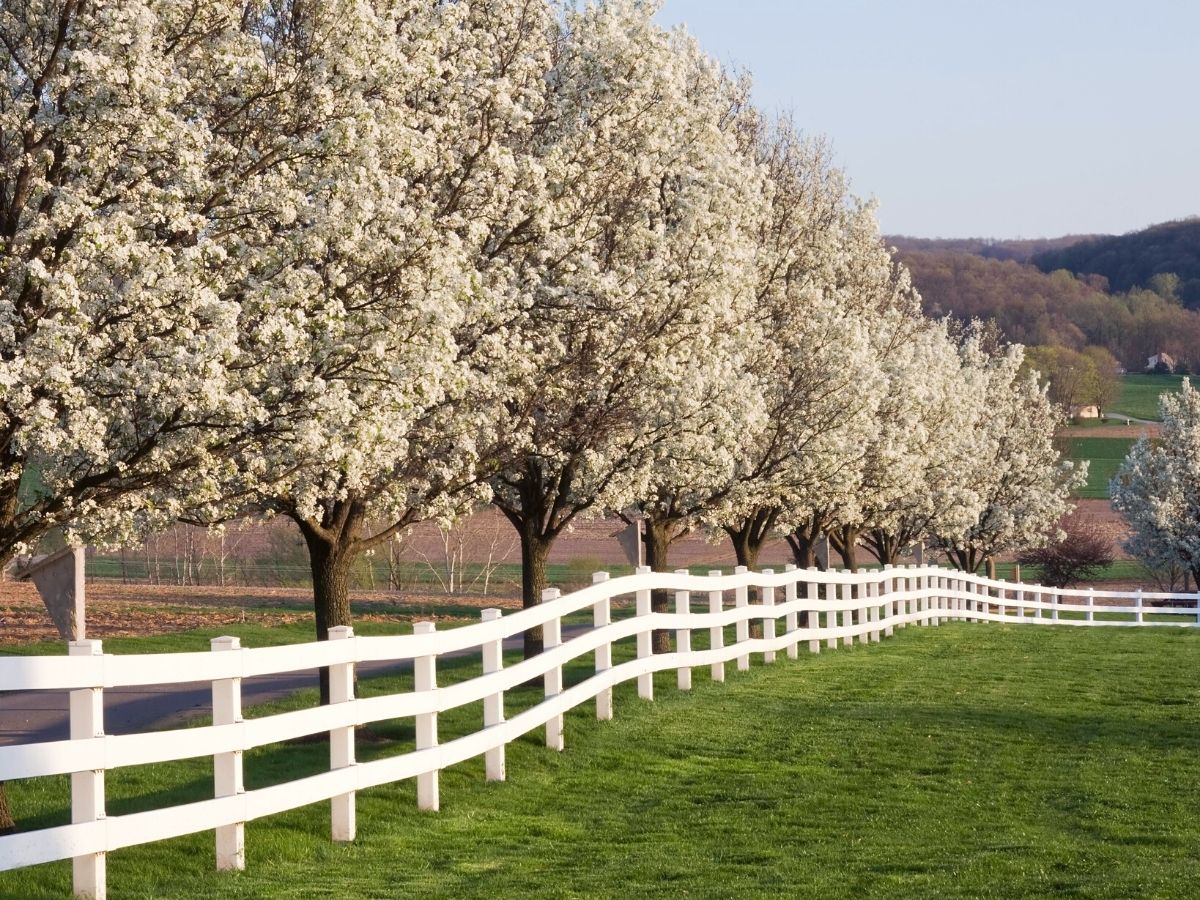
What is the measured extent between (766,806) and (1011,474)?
1700 inches

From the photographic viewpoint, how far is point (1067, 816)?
1038 centimetres

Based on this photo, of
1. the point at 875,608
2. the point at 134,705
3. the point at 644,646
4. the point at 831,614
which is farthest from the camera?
the point at 875,608

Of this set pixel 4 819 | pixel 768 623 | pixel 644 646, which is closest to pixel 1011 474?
pixel 768 623

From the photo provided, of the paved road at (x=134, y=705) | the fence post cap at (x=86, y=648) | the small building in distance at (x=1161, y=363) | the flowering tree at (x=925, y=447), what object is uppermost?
the small building in distance at (x=1161, y=363)

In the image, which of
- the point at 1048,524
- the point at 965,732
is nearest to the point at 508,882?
the point at 965,732

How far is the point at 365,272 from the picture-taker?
12.3 meters

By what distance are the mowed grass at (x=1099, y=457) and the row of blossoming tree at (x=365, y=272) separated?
9091 centimetres

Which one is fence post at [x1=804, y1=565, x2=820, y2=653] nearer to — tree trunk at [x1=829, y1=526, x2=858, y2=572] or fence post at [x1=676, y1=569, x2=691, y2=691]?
fence post at [x1=676, y1=569, x2=691, y2=691]

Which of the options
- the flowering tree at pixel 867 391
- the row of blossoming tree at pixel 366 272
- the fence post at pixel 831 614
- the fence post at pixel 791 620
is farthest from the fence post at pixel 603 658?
the flowering tree at pixel 867 391

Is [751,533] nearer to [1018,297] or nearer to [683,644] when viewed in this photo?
[683,644]

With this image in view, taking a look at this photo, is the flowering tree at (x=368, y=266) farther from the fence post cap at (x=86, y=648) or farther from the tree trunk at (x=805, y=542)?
the tree trunk at (x=805, y=542)

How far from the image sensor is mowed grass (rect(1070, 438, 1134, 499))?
111 meters

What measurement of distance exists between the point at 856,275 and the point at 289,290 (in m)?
22.7

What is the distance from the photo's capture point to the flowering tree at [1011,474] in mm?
51125
